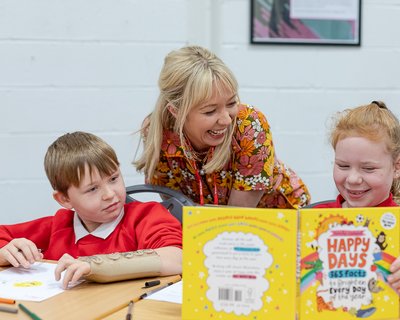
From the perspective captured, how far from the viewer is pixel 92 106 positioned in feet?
9.45

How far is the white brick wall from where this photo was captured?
9.25 ft

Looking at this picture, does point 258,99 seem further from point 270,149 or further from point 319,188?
point 270,149

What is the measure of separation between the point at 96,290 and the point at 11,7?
68.4 inches

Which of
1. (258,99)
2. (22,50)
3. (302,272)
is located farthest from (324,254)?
(22,50)

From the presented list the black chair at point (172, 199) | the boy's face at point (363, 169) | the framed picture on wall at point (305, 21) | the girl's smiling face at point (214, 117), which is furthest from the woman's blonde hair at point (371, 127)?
the framed picture on wall at point (305, 21)

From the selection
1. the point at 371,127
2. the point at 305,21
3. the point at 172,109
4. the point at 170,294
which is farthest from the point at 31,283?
the point at 305,21

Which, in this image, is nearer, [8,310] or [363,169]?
[8,310]

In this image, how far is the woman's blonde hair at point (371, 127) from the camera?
1.67 m

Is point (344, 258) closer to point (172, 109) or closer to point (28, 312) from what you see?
point (28, 312)

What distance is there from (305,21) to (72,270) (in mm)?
1884

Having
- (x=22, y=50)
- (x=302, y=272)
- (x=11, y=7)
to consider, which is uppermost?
(x=11, y=7)

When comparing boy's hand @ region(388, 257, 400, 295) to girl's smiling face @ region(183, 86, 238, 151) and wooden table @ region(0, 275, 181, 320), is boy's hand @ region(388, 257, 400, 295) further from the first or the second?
girl's smiling face @ region(183, 86, 238, 151)

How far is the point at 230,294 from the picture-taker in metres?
1.17

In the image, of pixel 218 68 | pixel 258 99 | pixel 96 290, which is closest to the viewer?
pixel 96 290
